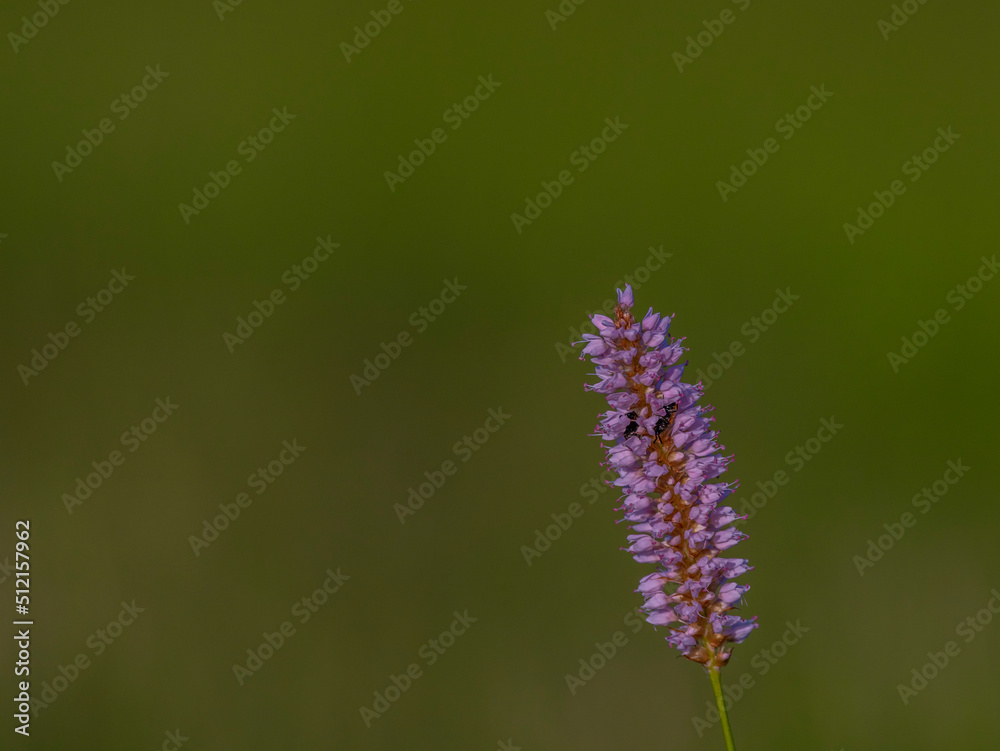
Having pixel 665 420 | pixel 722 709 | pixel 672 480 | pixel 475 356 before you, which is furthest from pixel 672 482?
pixel 475 356

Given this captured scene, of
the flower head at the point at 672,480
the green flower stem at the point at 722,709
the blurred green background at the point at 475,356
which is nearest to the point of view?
the green flower stem at the point at 722,709

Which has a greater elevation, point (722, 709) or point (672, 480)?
point (672, 480)

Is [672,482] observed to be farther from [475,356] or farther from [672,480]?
[475,356]

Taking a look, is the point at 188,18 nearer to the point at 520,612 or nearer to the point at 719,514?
the point at 520,612

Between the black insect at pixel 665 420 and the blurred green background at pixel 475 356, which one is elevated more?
the blurred green background at pixel 475 356

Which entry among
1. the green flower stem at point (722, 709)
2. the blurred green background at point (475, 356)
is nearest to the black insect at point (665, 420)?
the green flower stem at point (722, 709)

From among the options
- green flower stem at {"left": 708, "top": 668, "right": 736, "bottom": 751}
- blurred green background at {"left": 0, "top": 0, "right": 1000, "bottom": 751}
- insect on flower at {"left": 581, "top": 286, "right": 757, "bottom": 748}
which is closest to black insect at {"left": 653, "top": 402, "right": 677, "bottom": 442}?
insect on flower at {"left": 581, "top": 286, "right": 757, "bottom": 748}

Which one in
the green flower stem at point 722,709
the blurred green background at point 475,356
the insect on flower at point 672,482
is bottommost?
the green flower stem at point 722,709

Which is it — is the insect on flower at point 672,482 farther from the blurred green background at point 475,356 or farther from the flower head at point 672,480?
the blurred green background at point 475,356

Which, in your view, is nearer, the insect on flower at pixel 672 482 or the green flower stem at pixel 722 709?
the green flower stem at pixel 722 709
